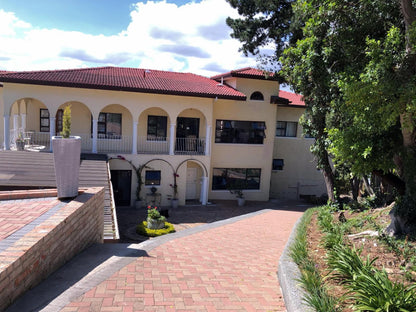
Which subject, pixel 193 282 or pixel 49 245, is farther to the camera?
pixel 193 282

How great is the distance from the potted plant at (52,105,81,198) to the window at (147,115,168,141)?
14.0 metres

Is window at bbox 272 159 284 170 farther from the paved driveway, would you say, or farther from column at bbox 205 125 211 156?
the paved driveway

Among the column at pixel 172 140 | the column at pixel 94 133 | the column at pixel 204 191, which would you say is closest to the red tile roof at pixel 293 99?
the column at pixel 204 191

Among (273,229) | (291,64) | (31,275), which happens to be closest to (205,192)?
(273,229)

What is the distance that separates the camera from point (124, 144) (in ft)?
67.3

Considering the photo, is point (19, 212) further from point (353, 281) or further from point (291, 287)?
point (353, 281)

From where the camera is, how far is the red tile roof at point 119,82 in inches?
693

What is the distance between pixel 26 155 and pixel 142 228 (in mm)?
6891

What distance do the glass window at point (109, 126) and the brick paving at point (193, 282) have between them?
12.9 meters

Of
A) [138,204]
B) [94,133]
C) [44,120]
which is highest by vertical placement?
[44,120]

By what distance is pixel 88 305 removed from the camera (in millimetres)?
4621

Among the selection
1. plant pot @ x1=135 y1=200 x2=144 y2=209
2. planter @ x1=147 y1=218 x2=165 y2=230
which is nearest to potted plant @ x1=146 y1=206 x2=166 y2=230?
planter @ x1=147 y1=218 x2=165 y2=230

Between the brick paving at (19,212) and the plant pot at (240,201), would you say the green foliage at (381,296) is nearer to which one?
the brick paving at (19,212)

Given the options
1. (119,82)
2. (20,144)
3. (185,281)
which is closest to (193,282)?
(185,281)
